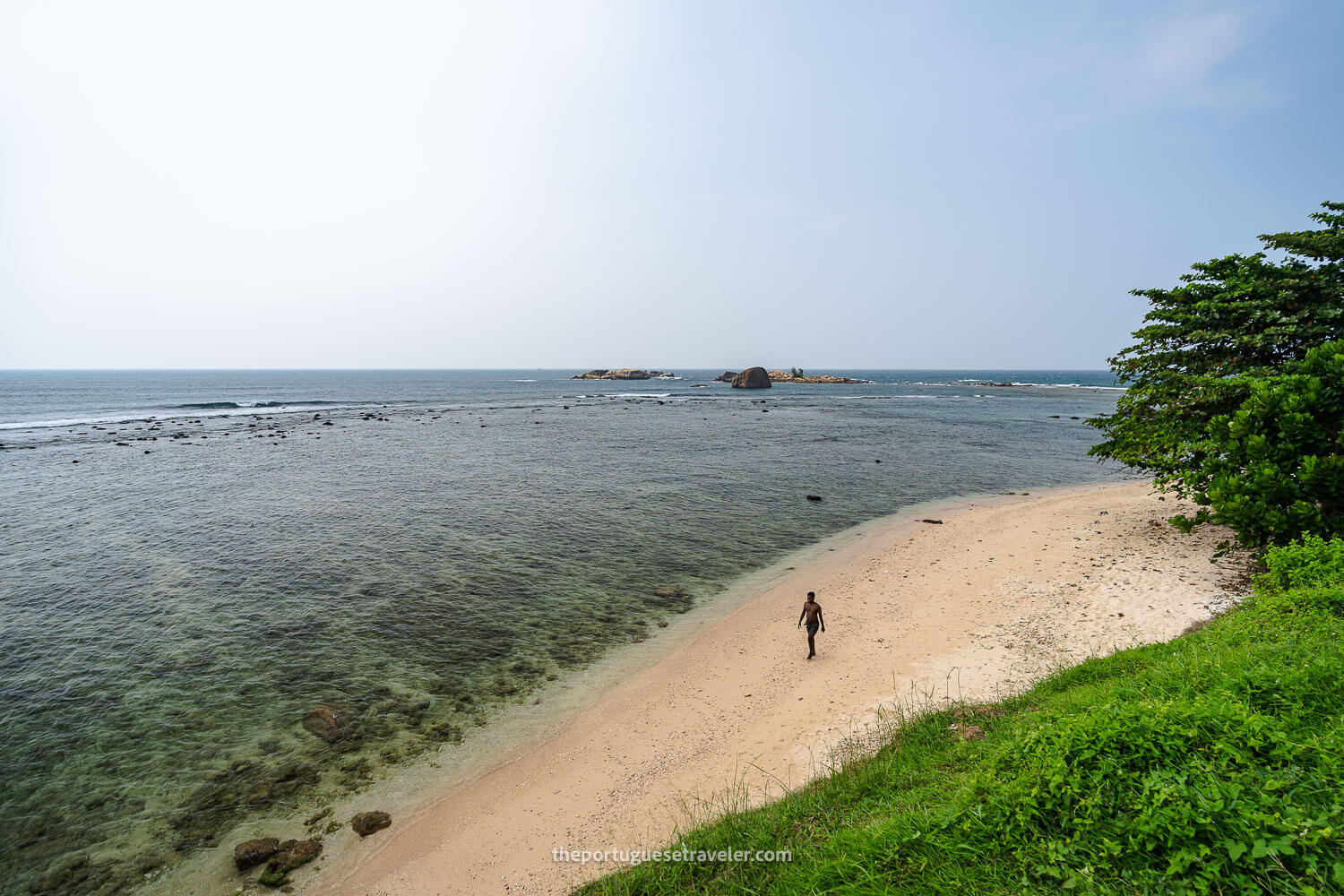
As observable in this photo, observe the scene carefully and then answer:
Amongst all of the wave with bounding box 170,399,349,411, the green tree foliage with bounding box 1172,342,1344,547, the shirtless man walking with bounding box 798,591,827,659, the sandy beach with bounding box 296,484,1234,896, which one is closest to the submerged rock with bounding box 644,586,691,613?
the sandy beach with bounding box 296,484,1234,896

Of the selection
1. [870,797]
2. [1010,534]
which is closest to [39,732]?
[870,797]

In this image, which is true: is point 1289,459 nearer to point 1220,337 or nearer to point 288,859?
point 1220,337

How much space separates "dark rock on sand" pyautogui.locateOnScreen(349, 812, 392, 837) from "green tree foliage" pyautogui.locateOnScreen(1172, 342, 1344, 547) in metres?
20.2

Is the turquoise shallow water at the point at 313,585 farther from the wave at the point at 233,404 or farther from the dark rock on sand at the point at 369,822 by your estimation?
the wave at the point at 233,404

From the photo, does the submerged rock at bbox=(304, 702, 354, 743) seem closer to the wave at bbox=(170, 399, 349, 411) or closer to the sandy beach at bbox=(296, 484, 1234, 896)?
the sandy beach at bbox=(296, 484, 1234, 896)

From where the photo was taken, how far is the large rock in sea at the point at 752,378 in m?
163

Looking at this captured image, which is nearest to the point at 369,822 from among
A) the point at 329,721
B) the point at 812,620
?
the point at 329,721

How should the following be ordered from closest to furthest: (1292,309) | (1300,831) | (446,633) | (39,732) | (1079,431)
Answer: (1300,831)
(39,732)
(446,633)
(1292,309)
(1079,431)

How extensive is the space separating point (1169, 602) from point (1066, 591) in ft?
7.93

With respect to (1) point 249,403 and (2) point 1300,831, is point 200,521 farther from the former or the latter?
(1) point 249,403

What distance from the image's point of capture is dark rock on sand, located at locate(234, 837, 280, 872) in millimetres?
8797

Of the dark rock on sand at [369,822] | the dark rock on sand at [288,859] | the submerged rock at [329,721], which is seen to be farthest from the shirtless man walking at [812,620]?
the submerged rock at [329,721]

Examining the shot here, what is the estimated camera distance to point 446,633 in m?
16.4

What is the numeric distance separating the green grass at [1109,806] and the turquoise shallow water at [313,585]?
8538mm
